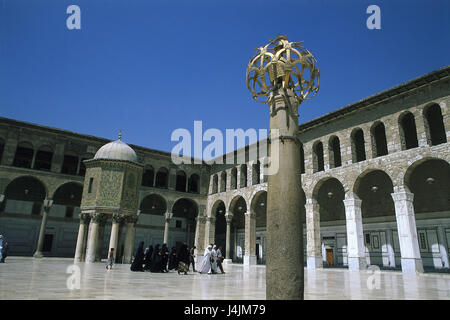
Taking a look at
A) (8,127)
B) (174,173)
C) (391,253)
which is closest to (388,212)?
(391,253)

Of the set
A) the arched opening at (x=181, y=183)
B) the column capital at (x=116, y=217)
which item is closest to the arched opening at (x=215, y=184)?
the arched opening at (x=181, y=183)

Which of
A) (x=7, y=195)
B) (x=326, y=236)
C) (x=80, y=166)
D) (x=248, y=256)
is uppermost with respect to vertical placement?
(x=80, y=166)

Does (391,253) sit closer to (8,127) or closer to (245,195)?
(245,195)

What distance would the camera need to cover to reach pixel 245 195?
890 inches

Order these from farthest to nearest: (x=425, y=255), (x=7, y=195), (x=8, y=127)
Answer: (x=7, y=195) < (x=8, y=127) < (x=425, y=255)

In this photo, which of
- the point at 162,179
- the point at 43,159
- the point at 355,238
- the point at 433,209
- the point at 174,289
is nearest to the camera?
the point at 174,289

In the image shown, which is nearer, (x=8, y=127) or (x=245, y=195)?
(x=8, y=127)

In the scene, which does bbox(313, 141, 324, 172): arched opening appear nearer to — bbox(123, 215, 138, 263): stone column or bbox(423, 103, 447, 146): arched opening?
bbox(423, 103, 447, 146): arched opening

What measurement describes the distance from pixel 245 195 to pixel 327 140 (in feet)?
24.7

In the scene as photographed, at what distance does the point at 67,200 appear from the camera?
24.4 metres

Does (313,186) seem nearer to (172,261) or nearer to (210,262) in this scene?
(210,262)

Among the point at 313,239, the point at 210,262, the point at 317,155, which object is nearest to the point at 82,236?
the point at 210,262

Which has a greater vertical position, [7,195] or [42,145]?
[42,145]

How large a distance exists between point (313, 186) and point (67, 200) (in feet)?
62.0
